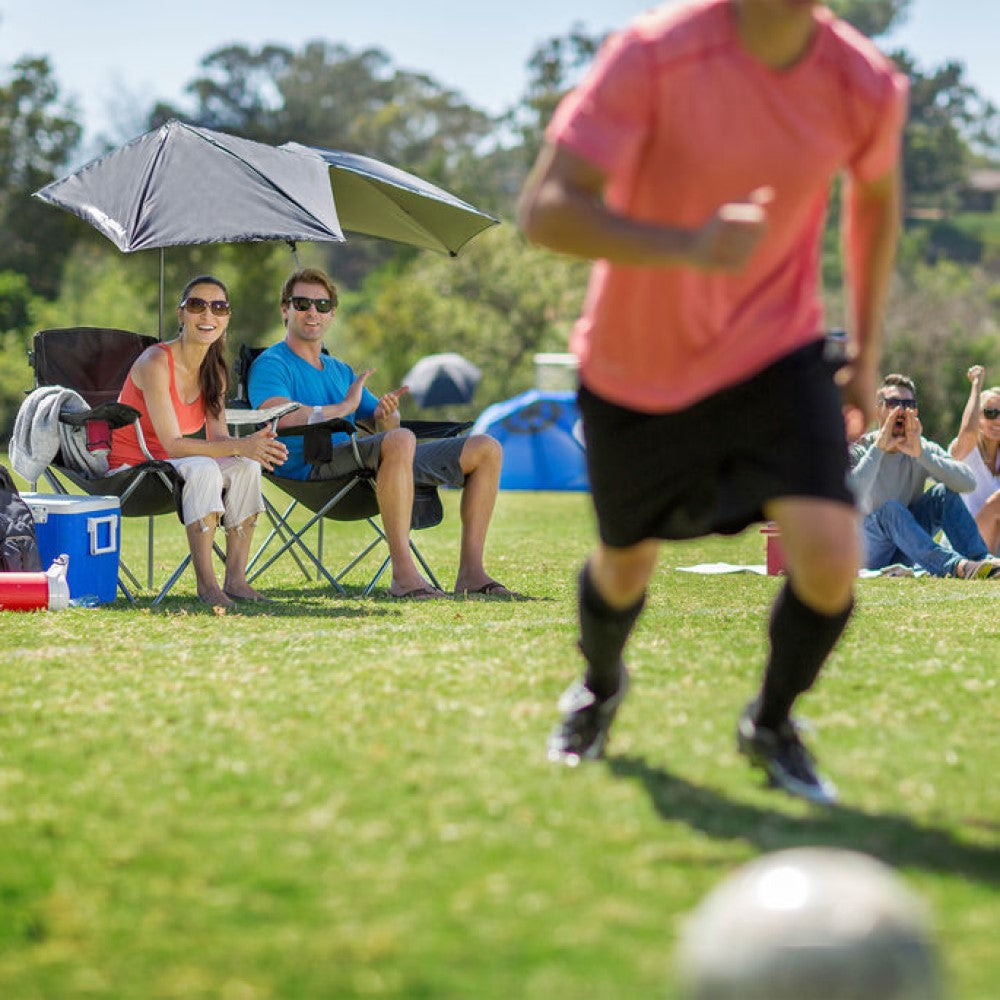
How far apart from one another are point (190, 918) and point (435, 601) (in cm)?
499

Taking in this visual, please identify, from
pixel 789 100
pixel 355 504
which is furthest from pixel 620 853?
pixel 355 504

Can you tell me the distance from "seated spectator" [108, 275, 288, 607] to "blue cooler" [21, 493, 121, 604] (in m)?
0.33

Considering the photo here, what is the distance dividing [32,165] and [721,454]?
47.6 meters

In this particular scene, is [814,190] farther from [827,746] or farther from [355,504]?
[355,504]

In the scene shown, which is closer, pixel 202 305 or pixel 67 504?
pixel 67 504

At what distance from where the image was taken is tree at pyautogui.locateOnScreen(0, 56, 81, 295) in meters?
47.1

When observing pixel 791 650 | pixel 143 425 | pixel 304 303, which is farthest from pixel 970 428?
pixel 791 650

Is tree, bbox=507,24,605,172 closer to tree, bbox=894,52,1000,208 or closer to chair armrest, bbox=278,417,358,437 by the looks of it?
tree, bbox=894,52,1000,208

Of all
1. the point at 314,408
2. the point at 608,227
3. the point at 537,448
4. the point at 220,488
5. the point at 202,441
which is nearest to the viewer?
the point at 608,227

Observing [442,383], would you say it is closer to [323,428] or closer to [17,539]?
[323,428]

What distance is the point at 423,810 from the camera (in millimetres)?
3402

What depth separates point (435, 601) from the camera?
7.70 metres

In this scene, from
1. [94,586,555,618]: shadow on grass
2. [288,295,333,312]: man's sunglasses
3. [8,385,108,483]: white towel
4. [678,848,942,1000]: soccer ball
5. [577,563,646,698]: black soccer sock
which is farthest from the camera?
[288,295,333,312]: man's sunglasses

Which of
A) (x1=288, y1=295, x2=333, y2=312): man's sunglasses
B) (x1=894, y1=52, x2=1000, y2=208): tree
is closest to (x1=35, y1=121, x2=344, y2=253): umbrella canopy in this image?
(x1=288, y1=295, x2=333, y2=312): man's sunglasses
